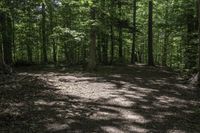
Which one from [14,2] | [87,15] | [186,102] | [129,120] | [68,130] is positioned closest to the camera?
[68,130]

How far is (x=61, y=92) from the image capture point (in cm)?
1192

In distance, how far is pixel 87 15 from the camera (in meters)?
20.3

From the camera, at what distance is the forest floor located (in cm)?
769

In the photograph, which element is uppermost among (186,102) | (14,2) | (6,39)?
(14,2)

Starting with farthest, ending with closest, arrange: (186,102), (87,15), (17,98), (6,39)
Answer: (6,39) < (87,15) < (186,102) < (17,98)

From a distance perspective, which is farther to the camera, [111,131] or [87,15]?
[87,15]

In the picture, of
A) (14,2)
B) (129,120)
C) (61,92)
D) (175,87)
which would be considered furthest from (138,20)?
(129,120)

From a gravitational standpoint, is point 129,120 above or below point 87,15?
below

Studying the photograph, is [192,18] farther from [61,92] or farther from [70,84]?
[61,92]

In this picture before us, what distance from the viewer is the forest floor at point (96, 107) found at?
25.2 feet

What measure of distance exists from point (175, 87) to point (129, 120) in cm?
660

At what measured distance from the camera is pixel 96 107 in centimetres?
971

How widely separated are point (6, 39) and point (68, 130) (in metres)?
18.6

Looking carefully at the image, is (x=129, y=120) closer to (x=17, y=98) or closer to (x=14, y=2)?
(x=17, y=98)
